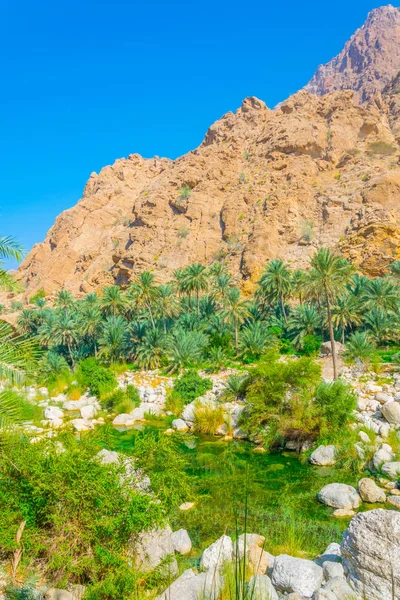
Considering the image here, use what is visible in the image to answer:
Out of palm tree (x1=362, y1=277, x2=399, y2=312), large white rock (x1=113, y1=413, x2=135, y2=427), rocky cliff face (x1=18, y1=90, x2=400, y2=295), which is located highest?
rocky cliff face (x1=18, y1=90, x2=400, y2=295)

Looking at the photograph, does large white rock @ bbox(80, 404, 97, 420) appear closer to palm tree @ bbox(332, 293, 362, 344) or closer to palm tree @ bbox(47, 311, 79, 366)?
palm tree @ bbox(47, 311, 79, 366)

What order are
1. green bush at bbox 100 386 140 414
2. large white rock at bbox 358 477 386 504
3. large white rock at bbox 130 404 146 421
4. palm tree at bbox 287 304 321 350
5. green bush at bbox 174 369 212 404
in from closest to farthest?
large white rock at bbox 358 477 386 504 < large white rock at bbox 130 404 146 421 < green bush at bbox 100 386 140 414 < green bush at bbox 174 369 212 404 < palm tree at bbox 287 304 321 350

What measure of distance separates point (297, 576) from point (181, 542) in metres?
3.23

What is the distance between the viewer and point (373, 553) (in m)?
6.43

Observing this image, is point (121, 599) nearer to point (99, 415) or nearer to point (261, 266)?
point (99, 415)

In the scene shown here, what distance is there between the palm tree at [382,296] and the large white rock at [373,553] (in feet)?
93.4

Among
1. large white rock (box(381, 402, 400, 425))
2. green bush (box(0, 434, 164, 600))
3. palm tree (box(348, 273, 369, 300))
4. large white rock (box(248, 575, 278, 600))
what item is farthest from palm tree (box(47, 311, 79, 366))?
large white rock (box(248, 575, 278, 600))

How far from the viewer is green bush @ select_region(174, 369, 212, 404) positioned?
78.7ft

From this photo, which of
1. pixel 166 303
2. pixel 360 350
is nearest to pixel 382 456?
pixel 360 350

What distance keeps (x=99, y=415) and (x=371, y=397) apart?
49.3 feet

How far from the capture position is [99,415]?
2358 centimetres

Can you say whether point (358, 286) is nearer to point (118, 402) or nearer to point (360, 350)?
point (360, 350)

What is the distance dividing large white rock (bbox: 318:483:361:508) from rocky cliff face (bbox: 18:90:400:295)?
36.7 m

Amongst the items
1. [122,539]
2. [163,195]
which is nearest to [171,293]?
[163,195]
